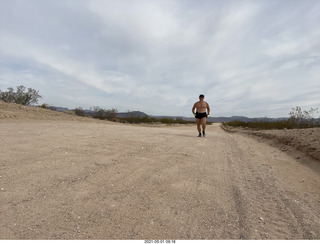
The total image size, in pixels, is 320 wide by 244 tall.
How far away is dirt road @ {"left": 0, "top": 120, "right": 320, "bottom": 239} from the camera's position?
5.29 feet

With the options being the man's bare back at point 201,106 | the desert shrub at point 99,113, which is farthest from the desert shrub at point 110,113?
the man's bare back at point 201,106

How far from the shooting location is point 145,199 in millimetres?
2141

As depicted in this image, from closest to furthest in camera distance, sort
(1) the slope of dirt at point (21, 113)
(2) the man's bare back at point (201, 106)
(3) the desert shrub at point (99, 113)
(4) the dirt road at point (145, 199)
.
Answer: (4) the dirt road at point (145, 199), (2) the man's bare back at point (201, 106), (1) the slope of dirt at point (21, 113), (3) the desert shrub at point (99, 113)

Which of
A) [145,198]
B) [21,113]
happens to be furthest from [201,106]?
[21,113]

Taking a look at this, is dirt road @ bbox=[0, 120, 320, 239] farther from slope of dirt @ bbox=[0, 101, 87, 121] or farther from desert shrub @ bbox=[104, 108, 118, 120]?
desert shrub @ bbox=[104, 108, 118, 120]

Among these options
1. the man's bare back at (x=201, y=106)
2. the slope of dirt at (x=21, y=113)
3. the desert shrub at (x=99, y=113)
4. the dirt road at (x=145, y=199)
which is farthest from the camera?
the desert shrub at (x=99, y=113)

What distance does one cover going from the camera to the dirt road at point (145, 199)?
1.61 metres

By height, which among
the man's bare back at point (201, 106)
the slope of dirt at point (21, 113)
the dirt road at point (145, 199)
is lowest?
the dirt road at point (145, 199)

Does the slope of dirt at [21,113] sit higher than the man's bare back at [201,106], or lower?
lower

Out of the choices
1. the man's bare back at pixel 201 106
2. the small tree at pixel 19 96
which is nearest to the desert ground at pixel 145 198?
the man's bare back at pixel 201 106

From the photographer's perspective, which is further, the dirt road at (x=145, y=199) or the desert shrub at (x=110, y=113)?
the desert shrub at (x=110, y=113)

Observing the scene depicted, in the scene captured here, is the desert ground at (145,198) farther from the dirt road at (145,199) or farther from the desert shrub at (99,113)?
the desert shrub at (99,113)
